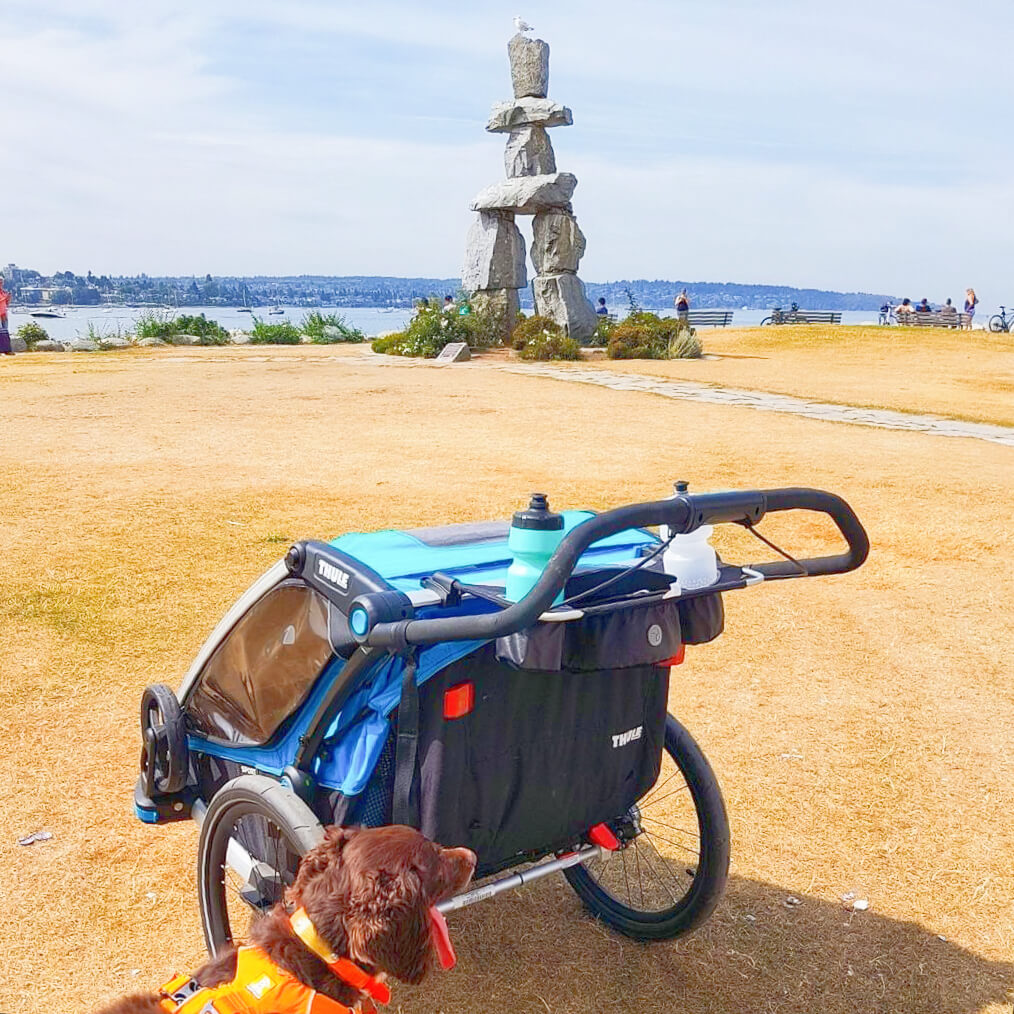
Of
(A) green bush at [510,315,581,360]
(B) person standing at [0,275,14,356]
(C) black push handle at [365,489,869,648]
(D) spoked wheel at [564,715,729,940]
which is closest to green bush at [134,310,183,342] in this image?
(B) person standing at [0,275,14,356]

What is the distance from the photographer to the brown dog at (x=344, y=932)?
2.15m

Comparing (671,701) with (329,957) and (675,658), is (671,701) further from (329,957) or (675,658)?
(329,957)

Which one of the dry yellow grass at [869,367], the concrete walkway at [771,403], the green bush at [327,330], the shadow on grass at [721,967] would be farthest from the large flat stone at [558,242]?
the shadow on grass at [721,967]

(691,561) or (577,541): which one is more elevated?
(577,541)

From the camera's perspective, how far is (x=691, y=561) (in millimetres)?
2727

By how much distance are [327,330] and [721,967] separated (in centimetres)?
2896

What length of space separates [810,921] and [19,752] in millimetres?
3324

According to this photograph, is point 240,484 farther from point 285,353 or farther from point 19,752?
point 285,353

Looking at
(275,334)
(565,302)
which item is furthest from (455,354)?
(275,334)

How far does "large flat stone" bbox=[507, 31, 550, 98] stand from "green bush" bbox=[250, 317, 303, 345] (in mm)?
9664

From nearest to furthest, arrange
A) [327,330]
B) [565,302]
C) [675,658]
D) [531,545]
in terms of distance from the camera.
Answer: [531,545]
[675,658]
[565,302]
[327,330]

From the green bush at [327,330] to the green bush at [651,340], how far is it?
8797 mm

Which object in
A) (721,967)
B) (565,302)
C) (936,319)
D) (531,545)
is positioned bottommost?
(721,967)

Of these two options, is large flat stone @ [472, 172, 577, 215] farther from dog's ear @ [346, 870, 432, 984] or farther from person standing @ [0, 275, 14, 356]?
dog's ear @ [346, 870, 432, 984]
